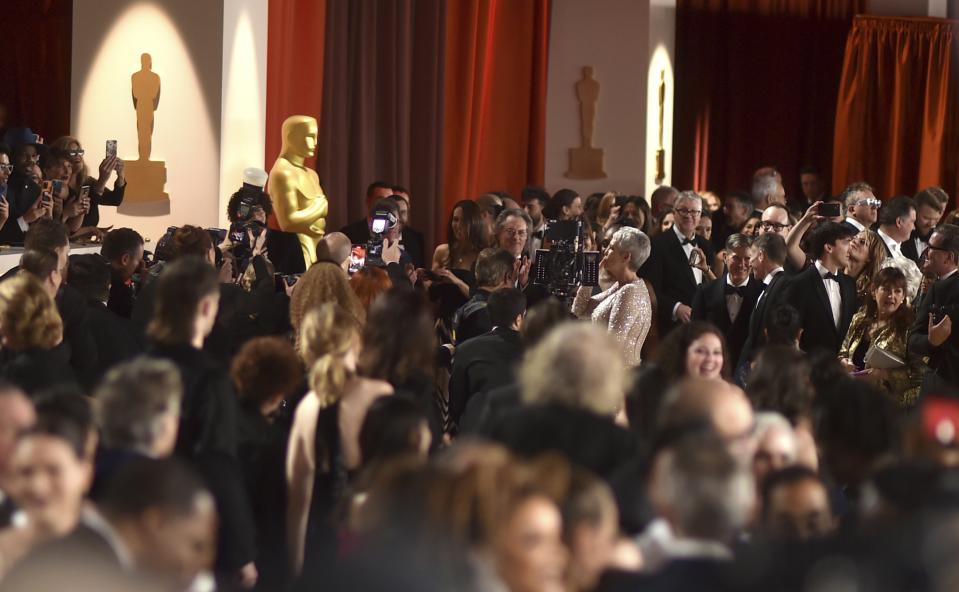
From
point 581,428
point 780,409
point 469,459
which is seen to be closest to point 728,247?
point 780,409

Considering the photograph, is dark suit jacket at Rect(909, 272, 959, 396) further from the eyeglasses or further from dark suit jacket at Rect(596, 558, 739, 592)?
dark suit jacket at Rect(596, 558, 739, 592)

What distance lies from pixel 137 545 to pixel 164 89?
5791mm

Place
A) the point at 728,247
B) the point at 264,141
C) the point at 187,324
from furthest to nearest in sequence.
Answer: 1. the point at 264,141
2. the point at 728,247
3. the point at 187,324

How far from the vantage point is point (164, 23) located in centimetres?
811

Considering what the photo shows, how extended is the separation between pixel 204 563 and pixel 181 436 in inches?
33.3

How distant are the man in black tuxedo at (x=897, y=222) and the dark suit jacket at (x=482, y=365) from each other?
3287 mm

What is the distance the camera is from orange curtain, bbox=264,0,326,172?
8883mm

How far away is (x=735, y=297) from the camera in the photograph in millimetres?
6641

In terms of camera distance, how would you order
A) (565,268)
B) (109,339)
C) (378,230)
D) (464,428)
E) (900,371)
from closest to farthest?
(464,428) → (109,339) → (900,371) → (565,268) → (378,230)

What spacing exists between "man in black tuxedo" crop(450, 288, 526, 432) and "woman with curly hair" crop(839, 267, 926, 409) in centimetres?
158

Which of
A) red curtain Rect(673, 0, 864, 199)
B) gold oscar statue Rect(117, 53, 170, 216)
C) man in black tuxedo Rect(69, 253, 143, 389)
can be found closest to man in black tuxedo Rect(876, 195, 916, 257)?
gold oscar statue Rect(117, 53, 170, 216)

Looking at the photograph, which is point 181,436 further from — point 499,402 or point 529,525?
point 529,525

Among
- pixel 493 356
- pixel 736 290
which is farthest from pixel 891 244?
pixel 493 356

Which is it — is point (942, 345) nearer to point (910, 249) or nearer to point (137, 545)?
point (910, 249)
